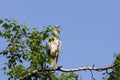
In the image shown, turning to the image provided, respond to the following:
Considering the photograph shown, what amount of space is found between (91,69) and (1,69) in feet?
9.91

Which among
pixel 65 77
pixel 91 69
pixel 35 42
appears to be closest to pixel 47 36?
pixel 35 42

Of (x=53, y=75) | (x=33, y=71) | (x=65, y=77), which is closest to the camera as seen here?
(x=33, y=71)

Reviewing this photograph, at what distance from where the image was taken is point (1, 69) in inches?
690

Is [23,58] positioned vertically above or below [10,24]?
below

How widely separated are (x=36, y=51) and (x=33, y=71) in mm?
833

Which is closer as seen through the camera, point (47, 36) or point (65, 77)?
point (47, 36)

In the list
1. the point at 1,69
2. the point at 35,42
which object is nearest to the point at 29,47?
the point at 35,42

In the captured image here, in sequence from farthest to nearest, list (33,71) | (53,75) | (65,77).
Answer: (65,77), (53,75), (33,71)

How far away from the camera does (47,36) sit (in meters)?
16.7

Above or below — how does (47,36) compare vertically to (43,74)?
above

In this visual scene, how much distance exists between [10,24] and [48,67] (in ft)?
5.54

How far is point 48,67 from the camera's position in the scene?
16.9 m

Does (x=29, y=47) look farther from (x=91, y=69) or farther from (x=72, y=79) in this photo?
(x=72, y=79)

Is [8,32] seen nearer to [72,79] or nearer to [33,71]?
[33,71]
